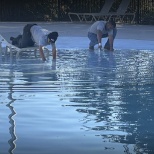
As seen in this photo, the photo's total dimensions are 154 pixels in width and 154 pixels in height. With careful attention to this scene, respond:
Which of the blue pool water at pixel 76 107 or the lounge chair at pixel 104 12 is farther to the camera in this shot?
the lounge chair at pixel 104 12

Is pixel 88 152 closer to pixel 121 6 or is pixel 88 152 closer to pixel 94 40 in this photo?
pixel 94 40

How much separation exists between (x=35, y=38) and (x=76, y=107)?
5.67 m

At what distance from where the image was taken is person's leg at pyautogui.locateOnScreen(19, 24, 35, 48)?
44.4 ft

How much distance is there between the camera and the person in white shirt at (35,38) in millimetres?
12797

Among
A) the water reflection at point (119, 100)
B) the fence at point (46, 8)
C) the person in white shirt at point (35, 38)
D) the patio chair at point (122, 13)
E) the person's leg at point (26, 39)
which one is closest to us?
the water reflection at point (119, 100)

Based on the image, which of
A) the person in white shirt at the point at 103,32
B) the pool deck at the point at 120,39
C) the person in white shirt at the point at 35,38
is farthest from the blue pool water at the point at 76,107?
the pool deck at the point at 120,39

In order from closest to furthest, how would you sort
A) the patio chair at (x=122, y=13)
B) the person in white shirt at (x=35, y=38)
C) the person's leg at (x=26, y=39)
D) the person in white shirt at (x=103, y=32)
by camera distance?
the person in white shirt at (x=35, y=38) < the person's leg at (x=26, y=39) < the person in white shirt at (x=103, y=32) < the patio chair at (x=122, y=13)

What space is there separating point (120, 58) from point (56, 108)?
6.61 meters

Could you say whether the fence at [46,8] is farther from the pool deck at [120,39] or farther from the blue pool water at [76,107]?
the blue pool water at [76,107]

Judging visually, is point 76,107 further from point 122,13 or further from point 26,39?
point 122,13

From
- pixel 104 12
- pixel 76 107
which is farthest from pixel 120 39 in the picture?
pixel 76 107

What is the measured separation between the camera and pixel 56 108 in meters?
7.80

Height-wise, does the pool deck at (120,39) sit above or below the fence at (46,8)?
below

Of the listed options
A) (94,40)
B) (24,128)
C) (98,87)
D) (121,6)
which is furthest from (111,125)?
(121,6)
